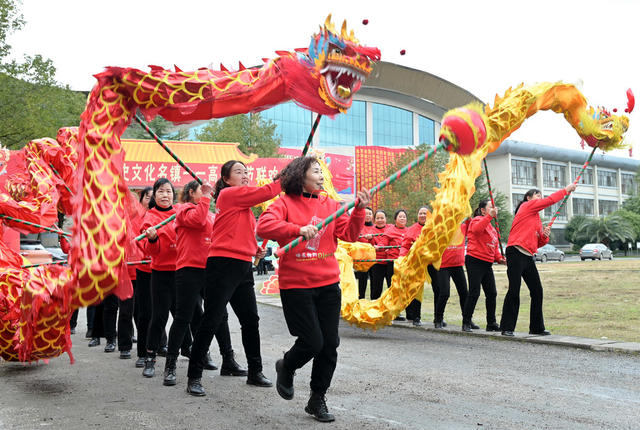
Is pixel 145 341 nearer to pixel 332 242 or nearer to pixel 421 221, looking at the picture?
pixel 332 242

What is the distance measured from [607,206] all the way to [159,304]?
2699 inches

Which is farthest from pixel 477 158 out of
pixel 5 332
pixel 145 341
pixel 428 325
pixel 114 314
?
pixel 5 332

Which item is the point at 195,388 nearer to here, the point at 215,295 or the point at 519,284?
the point at 215,295

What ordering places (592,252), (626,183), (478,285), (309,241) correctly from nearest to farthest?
(309,241)
(478,285)
(592,252)
(626,183)

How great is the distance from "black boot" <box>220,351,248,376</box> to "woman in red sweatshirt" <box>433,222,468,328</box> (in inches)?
153

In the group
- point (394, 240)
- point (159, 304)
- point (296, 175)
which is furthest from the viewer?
point (394, 240)

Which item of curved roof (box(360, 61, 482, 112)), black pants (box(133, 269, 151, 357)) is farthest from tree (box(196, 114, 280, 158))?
black pants (box(133, 269, 151, 357))

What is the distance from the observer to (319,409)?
4.04m

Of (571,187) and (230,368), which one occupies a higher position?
(571,187)

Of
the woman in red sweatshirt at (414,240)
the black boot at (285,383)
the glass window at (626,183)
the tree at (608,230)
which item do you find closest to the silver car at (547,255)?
the tree at (608,230)

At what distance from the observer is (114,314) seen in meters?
7.57

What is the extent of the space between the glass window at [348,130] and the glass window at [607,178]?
93.2 ft

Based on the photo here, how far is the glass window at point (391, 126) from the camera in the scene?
5541 cm

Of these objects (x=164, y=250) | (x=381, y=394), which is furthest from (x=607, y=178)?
(x=381, y=394)
